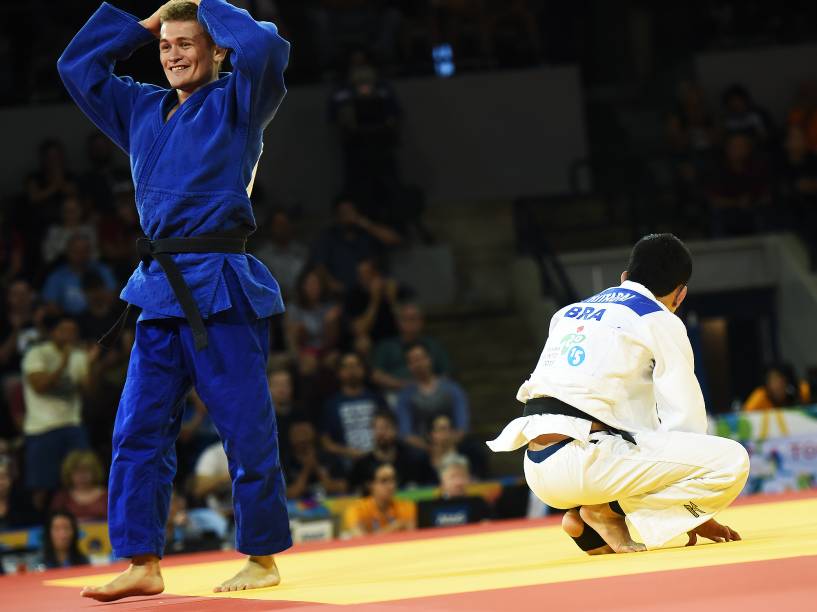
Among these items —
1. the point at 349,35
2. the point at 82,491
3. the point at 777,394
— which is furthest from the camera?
the point at 349,35

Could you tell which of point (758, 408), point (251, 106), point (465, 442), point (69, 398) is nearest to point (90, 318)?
point (69, 398)

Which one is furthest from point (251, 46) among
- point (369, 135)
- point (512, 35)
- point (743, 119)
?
point (512, 35)

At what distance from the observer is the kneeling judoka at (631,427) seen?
13.4 ft

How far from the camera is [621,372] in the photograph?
4121 mm

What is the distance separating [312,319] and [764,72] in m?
5.42

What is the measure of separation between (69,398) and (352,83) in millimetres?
3943

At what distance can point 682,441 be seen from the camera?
13.4ft

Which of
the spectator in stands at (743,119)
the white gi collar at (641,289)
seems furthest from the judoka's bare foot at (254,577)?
the spectator in stands at (743,119)

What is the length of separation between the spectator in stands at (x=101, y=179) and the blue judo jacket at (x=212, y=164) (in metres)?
6.78

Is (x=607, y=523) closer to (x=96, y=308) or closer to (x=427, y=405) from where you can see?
(x=427, y=405)

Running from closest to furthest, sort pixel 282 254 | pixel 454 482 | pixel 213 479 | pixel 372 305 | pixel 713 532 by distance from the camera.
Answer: pixel 713 532 → pixel 454 482 → pixel 213 479 → pixel 372 305 → pixel 282 254

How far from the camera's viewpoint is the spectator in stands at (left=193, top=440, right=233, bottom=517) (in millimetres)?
8062

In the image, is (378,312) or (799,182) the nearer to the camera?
(378,312)

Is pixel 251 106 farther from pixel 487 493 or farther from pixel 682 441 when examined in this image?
pixel 487 493
